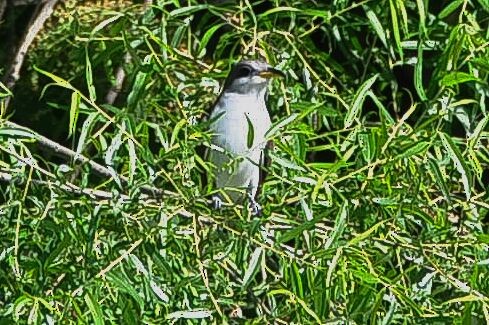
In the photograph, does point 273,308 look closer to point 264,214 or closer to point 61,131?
point 264,214

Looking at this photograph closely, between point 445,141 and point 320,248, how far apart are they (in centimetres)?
24

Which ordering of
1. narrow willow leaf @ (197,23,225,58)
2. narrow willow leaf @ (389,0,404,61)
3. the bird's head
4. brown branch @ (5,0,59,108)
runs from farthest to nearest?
brown branch @ (5,0,59,108), the bird's head, narrow willow leaf @ (197,23,225,58), narrow willow leaf @ (389,0,404,61)

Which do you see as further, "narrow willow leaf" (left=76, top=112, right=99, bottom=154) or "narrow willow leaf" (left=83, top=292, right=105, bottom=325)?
"narrow willow leaf" (left=76, top=112, right=99, bottom=154)

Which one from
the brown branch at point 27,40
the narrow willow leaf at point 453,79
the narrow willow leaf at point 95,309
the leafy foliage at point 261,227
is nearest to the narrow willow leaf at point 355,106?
the leafy foliage at point 261,227

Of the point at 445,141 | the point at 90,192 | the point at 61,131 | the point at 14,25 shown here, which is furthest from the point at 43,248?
the point at 14,25

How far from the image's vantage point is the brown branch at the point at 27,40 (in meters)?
3.18

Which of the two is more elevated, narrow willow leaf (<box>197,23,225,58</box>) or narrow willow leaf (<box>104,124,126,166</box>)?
narrow willow leaf (<box>197,23,225,58</box>)

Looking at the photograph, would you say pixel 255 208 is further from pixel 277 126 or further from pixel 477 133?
pixel 477 133

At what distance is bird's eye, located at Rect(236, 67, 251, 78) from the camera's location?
2963 millimetres

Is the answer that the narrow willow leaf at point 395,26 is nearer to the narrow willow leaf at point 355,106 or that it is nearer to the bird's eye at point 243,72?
the narrow willow leaf at point 355,106

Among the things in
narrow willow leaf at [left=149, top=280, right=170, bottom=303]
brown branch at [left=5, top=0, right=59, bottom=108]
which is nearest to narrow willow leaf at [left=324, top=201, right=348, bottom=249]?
narrow willow leaf at [left=149, top=280, right=170, bottom=303]

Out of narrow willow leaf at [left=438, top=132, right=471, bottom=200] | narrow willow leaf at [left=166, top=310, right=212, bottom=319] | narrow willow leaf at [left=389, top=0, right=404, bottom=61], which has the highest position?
narrow willow leaf at [left=389, top=0, right=404, bottom=61]

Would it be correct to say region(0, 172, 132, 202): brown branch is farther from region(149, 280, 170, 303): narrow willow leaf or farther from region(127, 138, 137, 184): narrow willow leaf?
region(149, 280, 170, 303): narrow willow leaf

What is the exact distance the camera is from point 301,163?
83.8 inches
